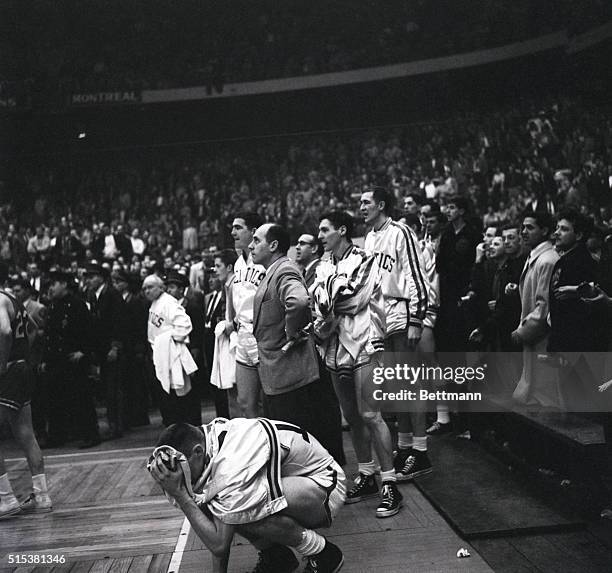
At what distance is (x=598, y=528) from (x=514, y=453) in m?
1.16

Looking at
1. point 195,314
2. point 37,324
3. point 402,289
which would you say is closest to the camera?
point 402,289

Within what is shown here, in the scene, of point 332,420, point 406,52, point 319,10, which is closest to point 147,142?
point 319,10

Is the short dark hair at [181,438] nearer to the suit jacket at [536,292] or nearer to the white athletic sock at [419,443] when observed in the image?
the white athletic sock at [419,443]

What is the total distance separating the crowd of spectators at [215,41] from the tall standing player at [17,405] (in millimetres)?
13516

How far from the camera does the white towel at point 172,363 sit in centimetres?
648

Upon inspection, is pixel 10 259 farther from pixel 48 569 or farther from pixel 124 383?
pixel 48 569

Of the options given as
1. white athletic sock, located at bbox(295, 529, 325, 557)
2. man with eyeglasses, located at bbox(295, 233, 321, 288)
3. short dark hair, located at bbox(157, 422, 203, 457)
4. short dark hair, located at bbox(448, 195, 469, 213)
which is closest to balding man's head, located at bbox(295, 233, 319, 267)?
man with eyeglasses, located at bbox(295, 233, 321, 288)

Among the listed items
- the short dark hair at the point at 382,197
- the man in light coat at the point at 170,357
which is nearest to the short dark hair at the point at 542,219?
the short dark hair at the point at 382,197

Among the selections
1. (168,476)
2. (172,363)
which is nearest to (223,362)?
(172,363)

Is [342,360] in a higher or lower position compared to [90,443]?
higher

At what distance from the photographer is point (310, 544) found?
305 cm

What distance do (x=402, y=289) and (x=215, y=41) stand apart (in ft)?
60.4

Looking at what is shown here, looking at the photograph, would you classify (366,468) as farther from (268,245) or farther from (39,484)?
(39,484)

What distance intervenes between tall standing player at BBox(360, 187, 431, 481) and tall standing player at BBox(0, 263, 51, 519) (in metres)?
2.42
